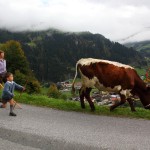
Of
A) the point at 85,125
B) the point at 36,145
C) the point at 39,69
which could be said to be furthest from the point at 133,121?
the point at 39,69

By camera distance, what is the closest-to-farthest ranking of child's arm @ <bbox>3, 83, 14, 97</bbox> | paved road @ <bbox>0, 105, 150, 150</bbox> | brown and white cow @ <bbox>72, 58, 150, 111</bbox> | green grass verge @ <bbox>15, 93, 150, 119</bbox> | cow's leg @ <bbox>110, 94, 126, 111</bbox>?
1. paved road @ <bbox>0, 105, 150, 150</bbox>
2. child's arm @ <bbox>3, 83, 14, 97</bbox>
3. green grass verge @ <bbox>15, 93, 150, 119</bbox>
4. cow's leg @ <bbox>110, 94, 126, 111</bbox>
5. brown and white cow @ <bbox>72, 58, 150, 111</bbox>

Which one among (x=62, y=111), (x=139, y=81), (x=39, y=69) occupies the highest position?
(x=139, y=81)

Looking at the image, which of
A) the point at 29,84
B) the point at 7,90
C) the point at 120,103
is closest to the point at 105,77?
the point at 120,103

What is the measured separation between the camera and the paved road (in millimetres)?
10969

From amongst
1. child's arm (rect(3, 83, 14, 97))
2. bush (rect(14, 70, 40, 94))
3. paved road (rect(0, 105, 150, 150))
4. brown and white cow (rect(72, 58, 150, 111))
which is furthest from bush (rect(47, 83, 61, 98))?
paved road (rect(0, 105, 150, 150))

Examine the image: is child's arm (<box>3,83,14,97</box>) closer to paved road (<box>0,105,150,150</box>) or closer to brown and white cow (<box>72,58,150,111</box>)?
paved road (<box>0,105,150,150</box>)

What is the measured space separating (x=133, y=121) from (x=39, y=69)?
181901mm

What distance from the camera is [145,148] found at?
10789mm

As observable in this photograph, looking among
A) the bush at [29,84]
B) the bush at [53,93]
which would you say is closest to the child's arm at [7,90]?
the bush at [29,84]

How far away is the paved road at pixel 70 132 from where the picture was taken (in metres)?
11.0

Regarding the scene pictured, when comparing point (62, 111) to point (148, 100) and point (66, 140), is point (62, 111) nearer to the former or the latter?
point (148, 100)

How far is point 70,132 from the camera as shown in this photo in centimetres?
1252

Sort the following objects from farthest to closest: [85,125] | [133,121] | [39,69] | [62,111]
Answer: [39,69] → [62,111] → [133,121] → [85,125]

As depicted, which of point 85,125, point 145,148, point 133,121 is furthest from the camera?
point 133,121
